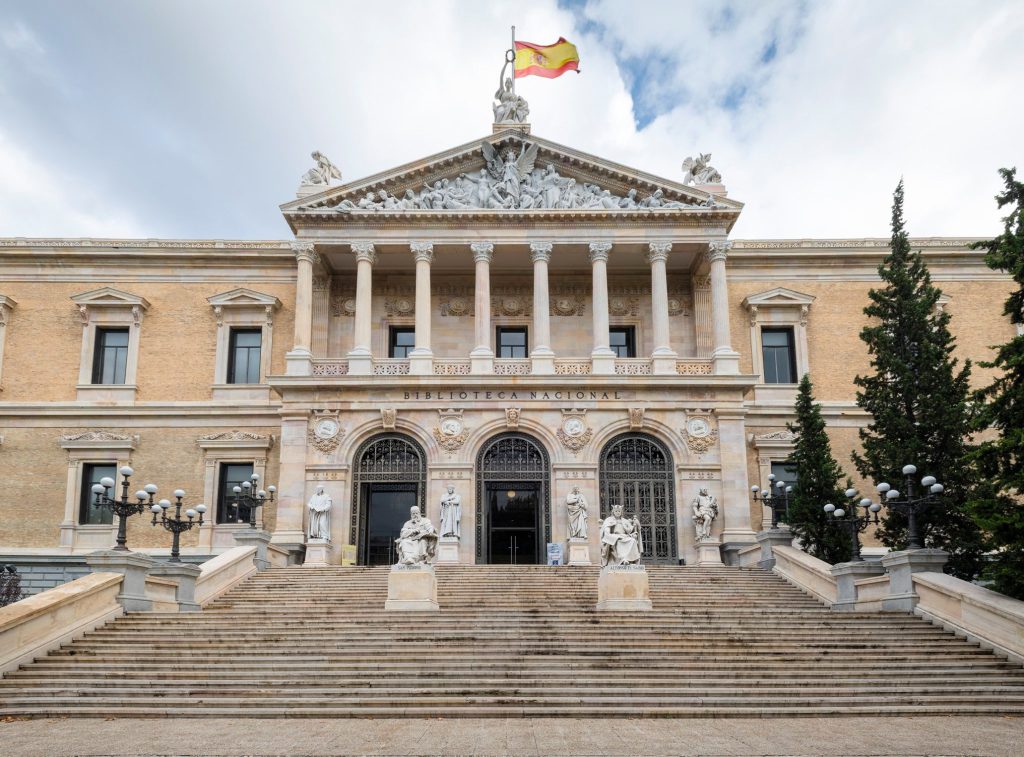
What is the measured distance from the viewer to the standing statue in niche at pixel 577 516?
27.7 meters

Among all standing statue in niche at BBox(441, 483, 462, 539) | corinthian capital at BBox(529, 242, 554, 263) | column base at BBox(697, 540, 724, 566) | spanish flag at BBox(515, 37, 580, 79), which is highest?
spanish flag at BBox(515, 37, 580, 79)

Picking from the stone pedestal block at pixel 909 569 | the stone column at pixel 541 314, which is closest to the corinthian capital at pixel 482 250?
the stone column at pixel 541 314

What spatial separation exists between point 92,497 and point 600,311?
18079 mm

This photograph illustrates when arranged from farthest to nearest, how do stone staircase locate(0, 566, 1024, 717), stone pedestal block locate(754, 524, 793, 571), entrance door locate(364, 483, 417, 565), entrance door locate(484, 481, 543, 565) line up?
entrance door locate(364, 483, 417, 565), entrance door locate(484, 481, 543, 565), stone pedestal block locate(754, 524, 793, 571), stone staircase locate(0, 566, 1024, 717)

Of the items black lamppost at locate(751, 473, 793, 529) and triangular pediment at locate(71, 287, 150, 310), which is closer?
black lamppost at locate(751, 473, 793, 529)

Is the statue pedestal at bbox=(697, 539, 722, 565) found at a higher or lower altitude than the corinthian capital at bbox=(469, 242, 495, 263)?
lower

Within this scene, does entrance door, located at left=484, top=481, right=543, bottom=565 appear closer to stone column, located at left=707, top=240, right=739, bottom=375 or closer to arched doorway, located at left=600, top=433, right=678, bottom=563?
arched doorway, located at left=600, top=433, right=678, bottom=563

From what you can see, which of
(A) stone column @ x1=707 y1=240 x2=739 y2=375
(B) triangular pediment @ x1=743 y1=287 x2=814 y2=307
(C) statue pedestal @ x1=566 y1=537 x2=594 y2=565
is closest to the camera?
(C) statue pedestal @ x1=566 y1=537 x2=594 y2=565

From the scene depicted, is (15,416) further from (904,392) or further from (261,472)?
(904,392)

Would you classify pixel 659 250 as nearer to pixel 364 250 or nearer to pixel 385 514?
pixel 364 250

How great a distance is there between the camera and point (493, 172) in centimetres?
3170

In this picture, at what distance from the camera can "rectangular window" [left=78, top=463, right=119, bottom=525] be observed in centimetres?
3183

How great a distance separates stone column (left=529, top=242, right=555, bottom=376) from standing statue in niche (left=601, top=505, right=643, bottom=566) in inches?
398

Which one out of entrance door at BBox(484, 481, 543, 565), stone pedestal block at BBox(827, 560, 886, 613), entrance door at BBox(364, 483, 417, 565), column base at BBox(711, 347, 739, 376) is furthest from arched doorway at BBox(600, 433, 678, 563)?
stone pedestal block at BBox(827, 560, 886, 613)
